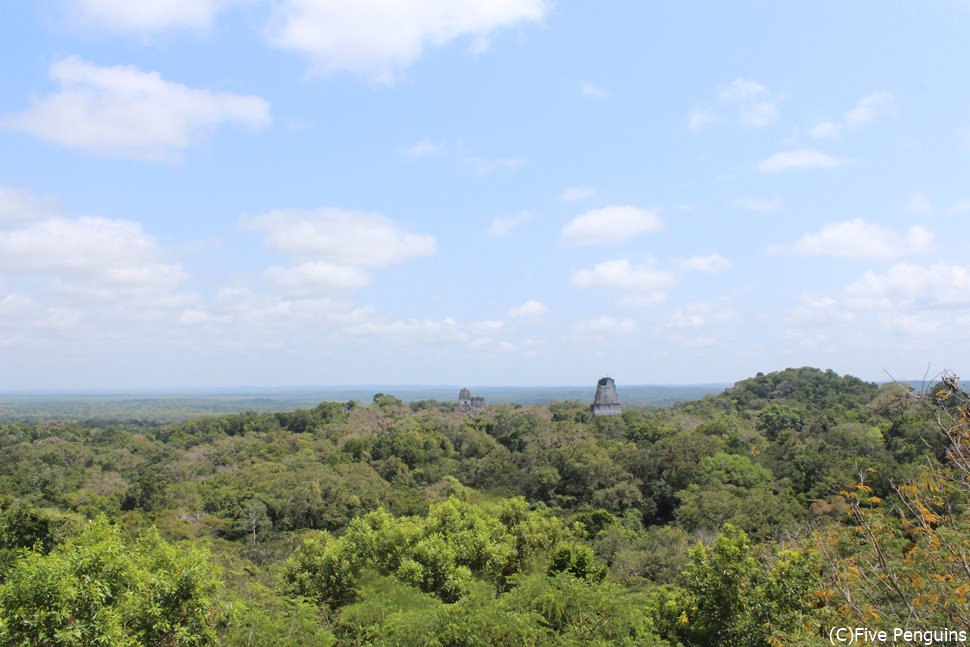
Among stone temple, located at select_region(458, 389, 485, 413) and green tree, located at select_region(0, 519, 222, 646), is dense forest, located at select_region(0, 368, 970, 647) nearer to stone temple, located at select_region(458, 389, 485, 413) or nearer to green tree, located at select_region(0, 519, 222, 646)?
green tree, located at select_region(0, 519, 222, 646)

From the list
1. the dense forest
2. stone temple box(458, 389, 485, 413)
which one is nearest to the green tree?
the dense forest

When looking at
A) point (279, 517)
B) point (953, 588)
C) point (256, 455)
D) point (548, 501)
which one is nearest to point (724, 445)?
point (548, 501)

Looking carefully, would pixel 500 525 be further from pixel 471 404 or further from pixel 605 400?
pixel 471 404

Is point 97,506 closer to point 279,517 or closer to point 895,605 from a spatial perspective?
point 279,517

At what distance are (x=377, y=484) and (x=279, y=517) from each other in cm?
627

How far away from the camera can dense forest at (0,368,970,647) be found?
26.8ft

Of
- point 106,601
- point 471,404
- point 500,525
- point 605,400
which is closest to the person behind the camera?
point 106,601

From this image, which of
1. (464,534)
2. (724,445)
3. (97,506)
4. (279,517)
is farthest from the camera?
(724,445)

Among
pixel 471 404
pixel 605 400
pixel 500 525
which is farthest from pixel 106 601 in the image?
pixel 471 404

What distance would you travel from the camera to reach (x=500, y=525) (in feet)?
61.0

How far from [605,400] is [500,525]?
36.7 meters

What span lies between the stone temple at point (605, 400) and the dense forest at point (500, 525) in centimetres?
201

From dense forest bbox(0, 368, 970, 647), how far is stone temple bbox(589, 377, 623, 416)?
201 cm

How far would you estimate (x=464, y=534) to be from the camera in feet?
56.5
